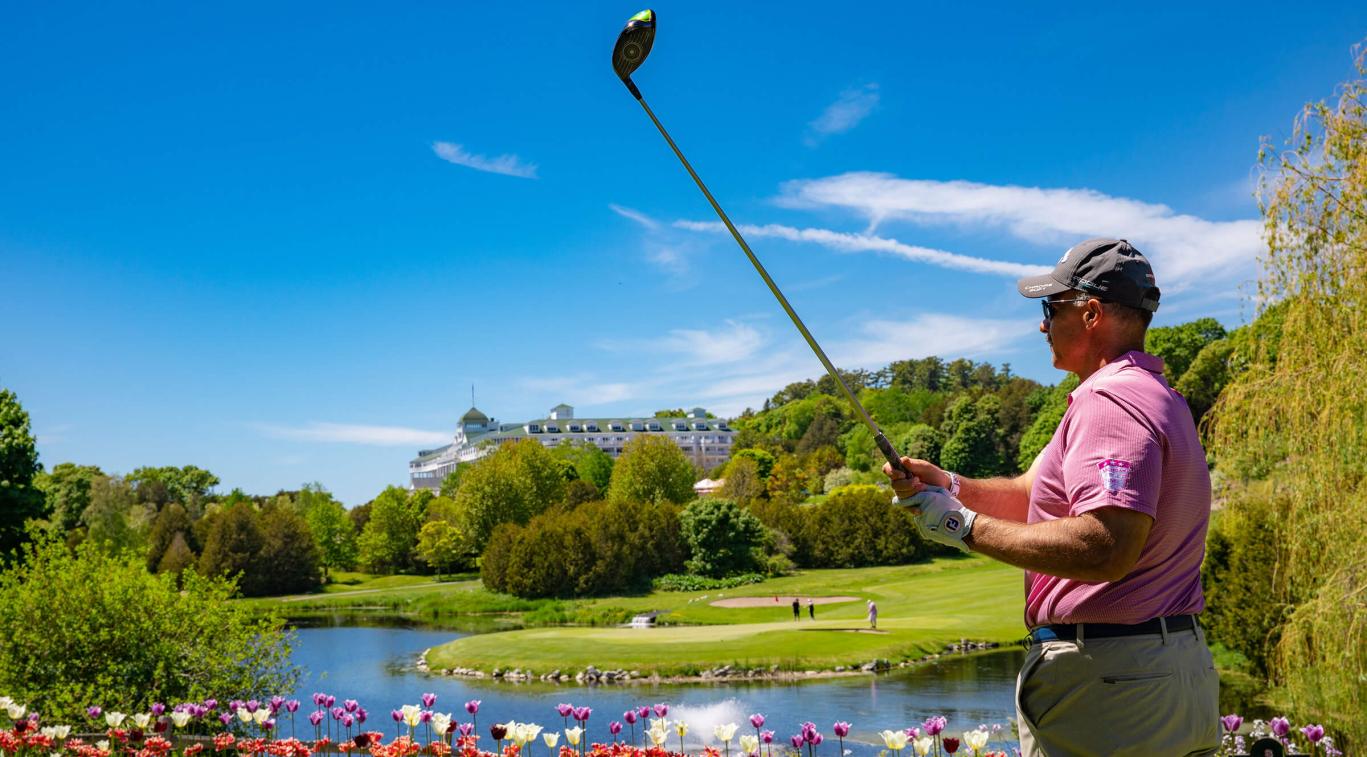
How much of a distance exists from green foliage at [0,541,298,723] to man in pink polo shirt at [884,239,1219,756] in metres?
11.3

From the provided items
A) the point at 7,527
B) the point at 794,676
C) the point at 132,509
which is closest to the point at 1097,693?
the point at 794,676

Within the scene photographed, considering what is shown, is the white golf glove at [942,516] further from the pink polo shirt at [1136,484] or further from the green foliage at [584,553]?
the green foliage at [584,553]

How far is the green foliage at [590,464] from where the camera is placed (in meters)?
92.6

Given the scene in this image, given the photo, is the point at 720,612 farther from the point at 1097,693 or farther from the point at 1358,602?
the point at 1097,693

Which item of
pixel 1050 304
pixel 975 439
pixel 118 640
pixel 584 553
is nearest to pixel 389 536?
pixel 584 553

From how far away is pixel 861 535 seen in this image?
5847 centimetres

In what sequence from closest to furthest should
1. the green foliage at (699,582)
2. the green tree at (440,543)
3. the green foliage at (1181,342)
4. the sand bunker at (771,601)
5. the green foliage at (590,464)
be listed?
1. the sand bunker at (771,601)
2. the green foliage at (699,582)
3. the green foliage at (1181,342)
4. the green tree at (440,543)
5. the green foliage at (590,464)

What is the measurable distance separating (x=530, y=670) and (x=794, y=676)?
797 centimetres

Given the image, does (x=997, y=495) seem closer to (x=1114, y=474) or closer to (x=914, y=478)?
(x=914, y=478)

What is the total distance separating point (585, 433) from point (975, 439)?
8550cm

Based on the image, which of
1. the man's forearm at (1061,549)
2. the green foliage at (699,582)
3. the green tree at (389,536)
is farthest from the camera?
the green tree at (389,536)

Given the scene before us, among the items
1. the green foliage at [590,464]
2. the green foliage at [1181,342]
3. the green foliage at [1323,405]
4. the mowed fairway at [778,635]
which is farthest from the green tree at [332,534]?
the green foliage at [1323,405]

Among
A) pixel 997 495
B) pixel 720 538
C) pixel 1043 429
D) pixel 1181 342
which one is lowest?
pixel 720 538

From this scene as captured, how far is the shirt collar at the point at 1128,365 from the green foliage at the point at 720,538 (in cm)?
5483
